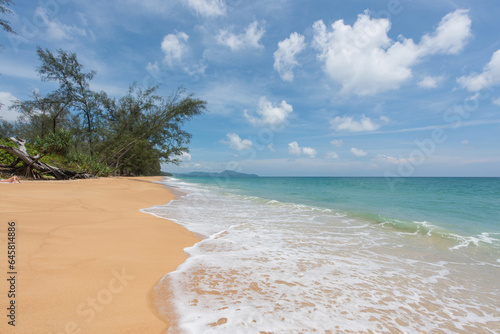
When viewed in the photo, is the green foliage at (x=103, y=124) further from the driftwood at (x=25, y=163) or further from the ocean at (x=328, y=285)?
the ocean at (x=328, y=285)

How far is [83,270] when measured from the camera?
7.72 ft

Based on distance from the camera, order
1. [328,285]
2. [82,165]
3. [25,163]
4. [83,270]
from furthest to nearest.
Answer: [82,165]
[25,163]
[328,285]
[83,270]

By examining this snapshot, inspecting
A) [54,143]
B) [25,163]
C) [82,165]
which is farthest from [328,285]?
[82,165]

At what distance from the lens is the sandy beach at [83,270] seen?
63.9 inches

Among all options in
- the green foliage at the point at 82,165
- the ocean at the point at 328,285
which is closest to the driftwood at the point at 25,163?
the green foliage at the point at 82,165

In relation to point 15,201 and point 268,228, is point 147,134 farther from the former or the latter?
point 268,228

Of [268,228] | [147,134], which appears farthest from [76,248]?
[147,134]

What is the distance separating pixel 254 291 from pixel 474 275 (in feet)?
11.9

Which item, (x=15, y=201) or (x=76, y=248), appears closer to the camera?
(x=76, y=248)

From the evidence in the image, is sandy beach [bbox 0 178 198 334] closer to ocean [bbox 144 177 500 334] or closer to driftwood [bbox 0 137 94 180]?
ocean [bbox 144 177 500 334]

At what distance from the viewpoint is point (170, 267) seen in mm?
2840

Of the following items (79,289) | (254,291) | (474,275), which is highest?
(79,289)

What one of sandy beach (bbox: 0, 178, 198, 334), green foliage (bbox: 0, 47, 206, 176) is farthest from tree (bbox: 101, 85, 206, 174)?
sandy beach (bbox: 0, 178, 198, 334)

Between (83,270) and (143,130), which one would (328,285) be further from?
(143,130)
